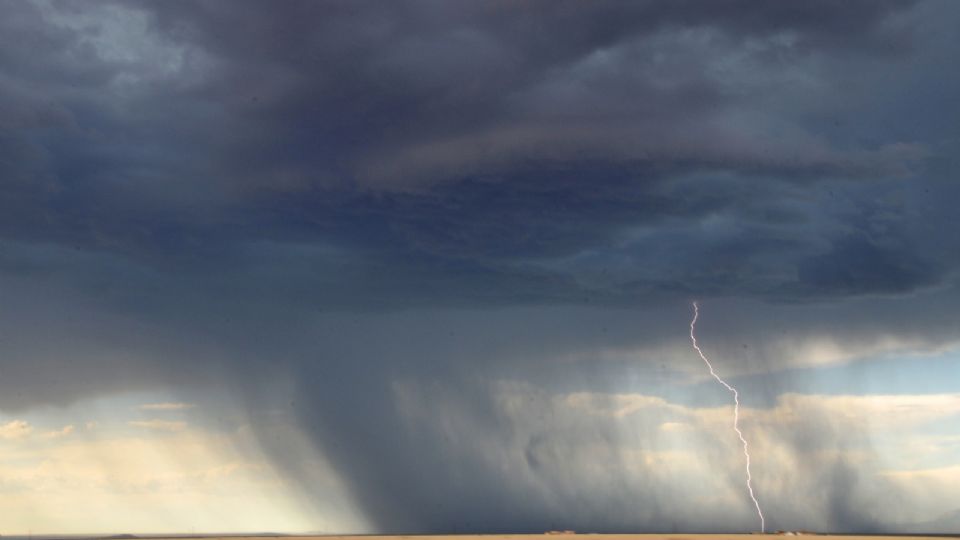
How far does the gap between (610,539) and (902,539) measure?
6964cm

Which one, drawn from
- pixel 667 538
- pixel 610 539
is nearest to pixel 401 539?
pixel 610 539

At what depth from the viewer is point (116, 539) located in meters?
131

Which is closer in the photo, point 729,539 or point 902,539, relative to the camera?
point 729,539

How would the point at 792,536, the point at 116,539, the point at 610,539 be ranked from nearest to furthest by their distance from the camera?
the point at 610,539 → the point at 792,536 → the point at 116,539

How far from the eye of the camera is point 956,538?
12000 centimetres

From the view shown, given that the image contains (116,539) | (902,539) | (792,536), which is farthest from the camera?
(116,539)

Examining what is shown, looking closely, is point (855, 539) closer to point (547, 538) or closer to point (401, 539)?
point (547, 538)

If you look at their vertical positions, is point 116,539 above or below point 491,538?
below

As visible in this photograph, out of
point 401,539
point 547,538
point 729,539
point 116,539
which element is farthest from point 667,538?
point 116,539

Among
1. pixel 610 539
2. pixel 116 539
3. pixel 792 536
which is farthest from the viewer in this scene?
pixel 116 539

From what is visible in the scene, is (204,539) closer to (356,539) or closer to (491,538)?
(356,539)

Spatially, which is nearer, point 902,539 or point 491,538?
point 491,538

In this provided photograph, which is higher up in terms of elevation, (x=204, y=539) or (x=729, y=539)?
(x=729, y=539)

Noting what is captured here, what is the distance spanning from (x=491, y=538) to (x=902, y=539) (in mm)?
89707
